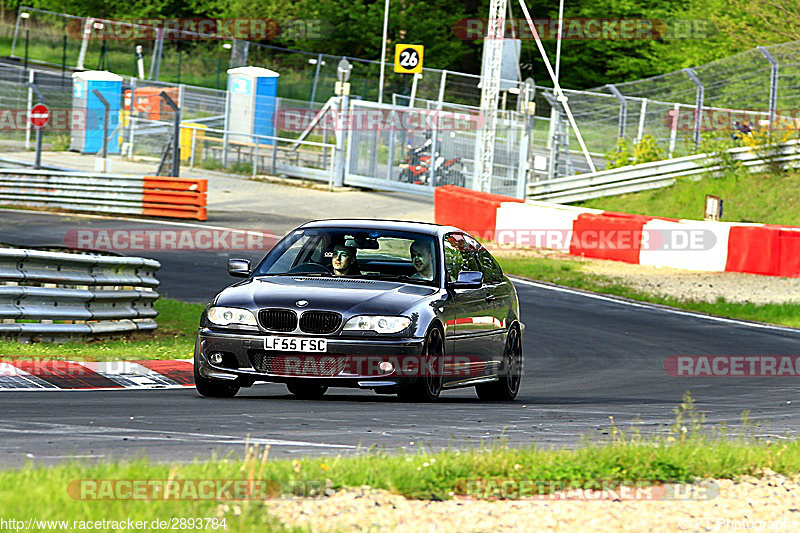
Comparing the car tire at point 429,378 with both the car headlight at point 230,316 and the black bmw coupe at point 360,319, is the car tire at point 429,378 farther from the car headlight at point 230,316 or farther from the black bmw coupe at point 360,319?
the car headlight at point 230,316

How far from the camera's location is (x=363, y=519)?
5566 millimetres

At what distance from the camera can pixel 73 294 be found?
14.0 metres

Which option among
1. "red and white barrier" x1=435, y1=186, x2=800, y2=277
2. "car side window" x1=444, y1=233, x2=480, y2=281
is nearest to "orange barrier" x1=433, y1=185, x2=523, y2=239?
"red and white barrier" x1=435, y1=186, x2=800, y2=277

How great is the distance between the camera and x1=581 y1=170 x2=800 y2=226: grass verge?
30438 millimetres

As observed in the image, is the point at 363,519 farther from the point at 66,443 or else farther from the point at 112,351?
the point at 112,351

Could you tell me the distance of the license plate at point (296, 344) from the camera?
32.4 feet

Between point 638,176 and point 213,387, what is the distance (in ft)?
82.4

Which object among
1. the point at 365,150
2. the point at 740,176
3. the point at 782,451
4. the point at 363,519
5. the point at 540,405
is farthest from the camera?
the point at 365,150

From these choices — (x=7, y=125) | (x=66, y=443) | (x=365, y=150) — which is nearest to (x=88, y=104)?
(x=7, y=125)

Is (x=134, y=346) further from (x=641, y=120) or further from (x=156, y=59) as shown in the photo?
(x=156, y=59)

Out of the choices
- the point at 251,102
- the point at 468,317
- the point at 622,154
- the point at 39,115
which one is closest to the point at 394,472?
the point at 468,317

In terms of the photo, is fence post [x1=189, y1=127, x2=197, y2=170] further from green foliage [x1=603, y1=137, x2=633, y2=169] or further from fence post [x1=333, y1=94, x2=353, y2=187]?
green foliage [x1=603, y1=137, x2=633, y2=169]

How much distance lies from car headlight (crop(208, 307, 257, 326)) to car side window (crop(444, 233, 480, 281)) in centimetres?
175

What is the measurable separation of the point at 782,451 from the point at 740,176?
25.0 m
